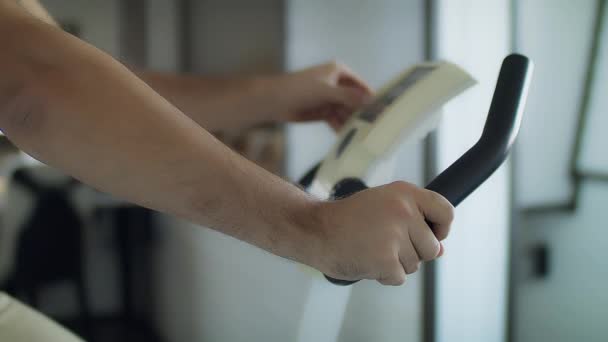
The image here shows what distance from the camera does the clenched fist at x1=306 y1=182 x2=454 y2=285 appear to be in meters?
0.47

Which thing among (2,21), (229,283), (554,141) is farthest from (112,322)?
(2,21)

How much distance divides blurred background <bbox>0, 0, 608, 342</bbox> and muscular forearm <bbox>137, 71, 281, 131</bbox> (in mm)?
768

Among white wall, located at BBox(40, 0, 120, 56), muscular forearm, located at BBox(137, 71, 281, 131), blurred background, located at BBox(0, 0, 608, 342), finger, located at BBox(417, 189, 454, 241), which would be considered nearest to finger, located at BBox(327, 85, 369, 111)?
muscular forearm, located at BBox(137, 71, 281, 131)

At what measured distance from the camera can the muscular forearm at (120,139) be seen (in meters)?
0.44

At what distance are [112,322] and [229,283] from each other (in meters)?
0.51

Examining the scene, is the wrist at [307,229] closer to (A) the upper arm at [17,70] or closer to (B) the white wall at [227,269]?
(A) the upper arm at [17,70]

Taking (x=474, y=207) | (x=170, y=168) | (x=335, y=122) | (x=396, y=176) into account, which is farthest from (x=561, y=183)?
(x=170, y=168)

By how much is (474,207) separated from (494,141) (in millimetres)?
1112

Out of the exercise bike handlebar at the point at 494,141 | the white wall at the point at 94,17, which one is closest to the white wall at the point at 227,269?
the white wall at the point at 94,17

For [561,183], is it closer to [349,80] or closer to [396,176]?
[396,176]

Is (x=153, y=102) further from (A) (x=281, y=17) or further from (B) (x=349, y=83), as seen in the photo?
(A) (x=281, y=17)

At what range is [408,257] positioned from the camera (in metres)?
0.48

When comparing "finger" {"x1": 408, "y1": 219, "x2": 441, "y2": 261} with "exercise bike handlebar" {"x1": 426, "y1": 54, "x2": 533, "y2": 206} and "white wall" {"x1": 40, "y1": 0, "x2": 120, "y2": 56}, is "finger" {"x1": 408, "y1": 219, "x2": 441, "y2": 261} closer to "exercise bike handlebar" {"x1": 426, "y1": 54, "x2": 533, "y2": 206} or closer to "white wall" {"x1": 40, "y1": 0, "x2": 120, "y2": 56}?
"exercise bike handlebar" {"x1": 426, "y1": 54, "x2": 533, "y2": 206}

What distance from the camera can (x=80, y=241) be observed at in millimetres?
1956
